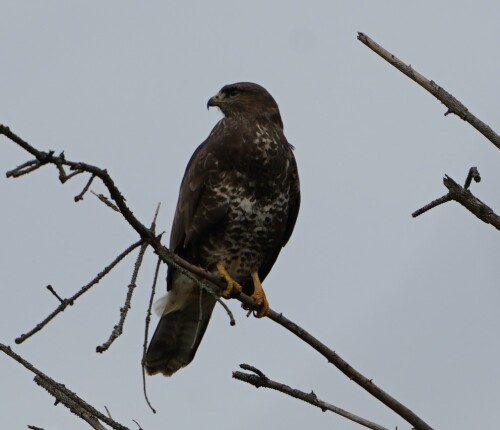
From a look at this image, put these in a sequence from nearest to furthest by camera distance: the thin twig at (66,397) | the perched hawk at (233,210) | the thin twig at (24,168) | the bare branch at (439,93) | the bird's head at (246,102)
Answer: the thin twig at (24,168), the bare branch at (439,93), the thin twig at (66,397), the perched hawk at (233,210), the bird's head at (246,102)

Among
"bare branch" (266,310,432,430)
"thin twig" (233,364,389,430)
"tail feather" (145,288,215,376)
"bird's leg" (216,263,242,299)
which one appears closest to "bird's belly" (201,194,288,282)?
"tail feather" (145,288,215,376)

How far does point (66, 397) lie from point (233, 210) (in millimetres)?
2776

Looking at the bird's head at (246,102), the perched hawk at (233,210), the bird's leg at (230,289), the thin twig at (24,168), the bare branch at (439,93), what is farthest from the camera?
the bird's head at (246,102)

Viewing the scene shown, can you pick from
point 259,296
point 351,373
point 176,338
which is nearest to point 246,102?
point 259,296

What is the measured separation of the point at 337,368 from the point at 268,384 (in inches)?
15.9

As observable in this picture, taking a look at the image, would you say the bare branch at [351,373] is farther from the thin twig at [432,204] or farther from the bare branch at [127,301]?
the bare branch at [127,301]

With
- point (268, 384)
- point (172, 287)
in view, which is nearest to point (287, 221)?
point (172, 287)

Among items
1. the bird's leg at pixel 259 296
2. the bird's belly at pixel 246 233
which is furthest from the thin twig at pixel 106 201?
the bird's belly at pixel 246 233

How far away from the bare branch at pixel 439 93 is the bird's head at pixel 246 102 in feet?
10.8

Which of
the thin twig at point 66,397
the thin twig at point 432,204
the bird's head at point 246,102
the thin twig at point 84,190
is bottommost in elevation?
the thin twig at point 66,397

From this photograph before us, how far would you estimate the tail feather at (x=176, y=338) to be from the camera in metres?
7.07

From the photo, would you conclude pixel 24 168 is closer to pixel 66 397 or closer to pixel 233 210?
pixel 66 397

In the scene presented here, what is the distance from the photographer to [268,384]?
3949 mm

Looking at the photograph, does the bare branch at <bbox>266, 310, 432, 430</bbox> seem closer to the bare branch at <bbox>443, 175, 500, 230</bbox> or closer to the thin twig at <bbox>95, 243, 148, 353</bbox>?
the bare branch at <bbox>443, 175, 500, 230</bbox>
